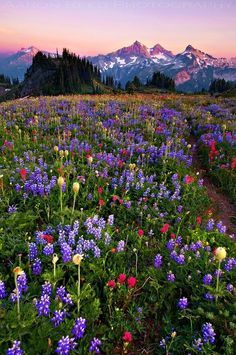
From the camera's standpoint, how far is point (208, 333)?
12.4 ft

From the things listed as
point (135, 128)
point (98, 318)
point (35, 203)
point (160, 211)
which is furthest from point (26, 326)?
point (135, 128)

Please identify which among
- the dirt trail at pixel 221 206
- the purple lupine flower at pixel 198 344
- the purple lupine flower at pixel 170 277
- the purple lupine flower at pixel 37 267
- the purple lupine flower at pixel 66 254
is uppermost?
the purple lupine flower at pixel 66 254

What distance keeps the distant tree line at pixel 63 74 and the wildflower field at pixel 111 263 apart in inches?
3671

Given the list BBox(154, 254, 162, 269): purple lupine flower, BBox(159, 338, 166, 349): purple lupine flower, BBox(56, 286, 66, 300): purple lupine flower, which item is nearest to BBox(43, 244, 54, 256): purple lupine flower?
BBox(56, 286, 66, 300): purple lupine flower

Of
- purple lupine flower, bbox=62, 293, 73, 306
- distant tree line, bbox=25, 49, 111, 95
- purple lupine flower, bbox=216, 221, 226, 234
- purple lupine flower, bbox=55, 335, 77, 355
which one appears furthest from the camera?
distant tree line, bbox=25, 49, 111, 95

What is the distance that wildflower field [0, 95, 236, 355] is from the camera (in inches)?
145

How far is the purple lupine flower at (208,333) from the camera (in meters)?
3.75

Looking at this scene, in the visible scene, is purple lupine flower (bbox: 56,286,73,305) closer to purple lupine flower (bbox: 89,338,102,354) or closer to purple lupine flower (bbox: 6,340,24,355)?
purple lupine flower (bbox: 89,338,102,354)

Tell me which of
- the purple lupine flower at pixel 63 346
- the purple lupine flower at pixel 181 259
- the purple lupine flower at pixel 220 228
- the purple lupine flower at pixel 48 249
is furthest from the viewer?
the purple lupine flower at pixel 220 228

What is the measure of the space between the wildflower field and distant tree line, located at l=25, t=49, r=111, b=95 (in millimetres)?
93237

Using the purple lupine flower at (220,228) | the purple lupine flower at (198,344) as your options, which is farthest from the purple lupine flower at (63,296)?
the purple lupine flower at (220,228)

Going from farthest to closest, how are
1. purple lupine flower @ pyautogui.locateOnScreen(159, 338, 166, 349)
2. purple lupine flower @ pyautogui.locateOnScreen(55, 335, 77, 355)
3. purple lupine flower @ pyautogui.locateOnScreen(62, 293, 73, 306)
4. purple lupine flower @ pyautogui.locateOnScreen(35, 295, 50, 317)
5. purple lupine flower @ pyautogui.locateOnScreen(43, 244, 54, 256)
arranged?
purple lupine flower @ pyautogui.locateOnScreen(43, 244, 54, 256), purple lupine flower @ pyautogui.locateOnScreen(62, 293, 73, 306), purple lupine flower @ pyautogui.locateOnScreen(159, 338, 166, 349), purple lupine flower @ pyautogui.locateOnScreen(35, 295, 50, 317), purple lupine flower @ pyautogui.locateOnScreen(55, 335, 77, 355)

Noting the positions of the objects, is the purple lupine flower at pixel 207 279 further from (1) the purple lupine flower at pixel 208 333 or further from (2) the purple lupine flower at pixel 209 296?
(1) the purple lupine flower at pixel 208 333

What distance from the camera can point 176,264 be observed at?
5.03 meters
